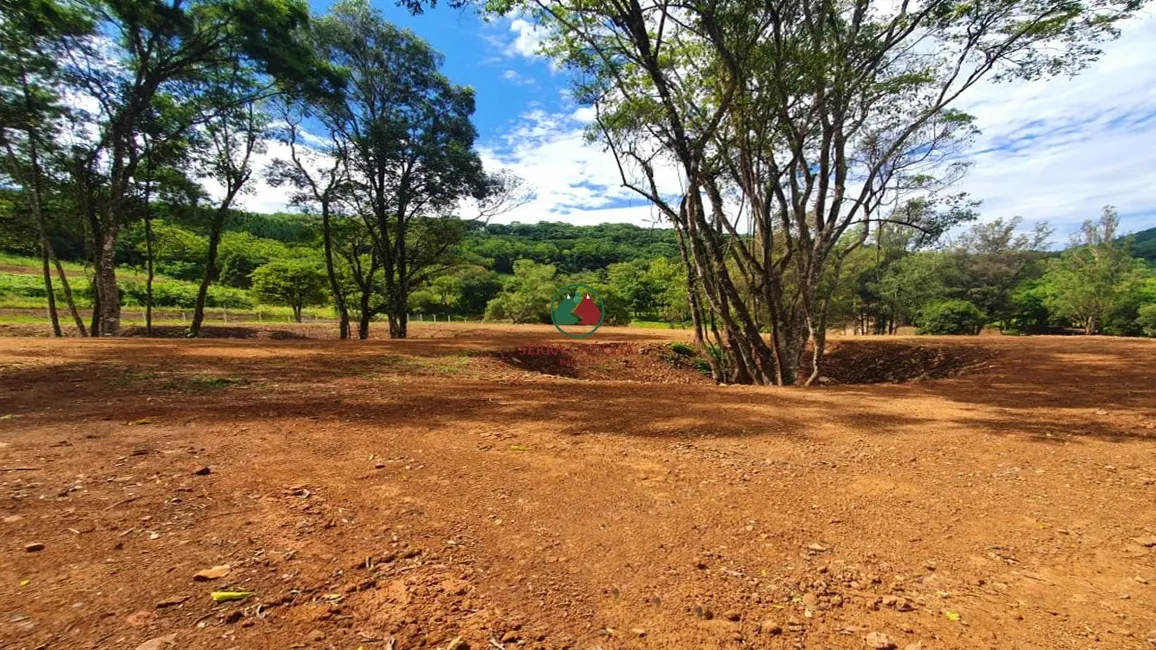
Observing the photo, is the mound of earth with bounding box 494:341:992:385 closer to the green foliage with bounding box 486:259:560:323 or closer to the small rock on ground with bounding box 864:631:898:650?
the small rock on ground with bounding box 864:631:898:650

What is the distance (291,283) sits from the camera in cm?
3158

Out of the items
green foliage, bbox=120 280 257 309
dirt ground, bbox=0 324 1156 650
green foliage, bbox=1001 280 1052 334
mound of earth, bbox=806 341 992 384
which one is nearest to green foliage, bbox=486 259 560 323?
green foliage, bbox=120 280 257 309

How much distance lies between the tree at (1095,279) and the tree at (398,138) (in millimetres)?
35140

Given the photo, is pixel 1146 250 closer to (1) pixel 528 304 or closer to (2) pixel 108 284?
(1) pixel 528 304

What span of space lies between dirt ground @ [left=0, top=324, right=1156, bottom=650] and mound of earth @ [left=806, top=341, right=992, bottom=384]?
29.3 feet

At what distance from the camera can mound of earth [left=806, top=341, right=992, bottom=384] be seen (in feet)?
43.0

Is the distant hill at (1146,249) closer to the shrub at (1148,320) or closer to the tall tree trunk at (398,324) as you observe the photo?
the shrub at (1148,320)

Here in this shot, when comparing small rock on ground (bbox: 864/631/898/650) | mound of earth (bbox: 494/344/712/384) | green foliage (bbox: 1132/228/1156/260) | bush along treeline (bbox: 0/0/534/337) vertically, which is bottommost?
mound of earth (bbox: 494/344/712/384)

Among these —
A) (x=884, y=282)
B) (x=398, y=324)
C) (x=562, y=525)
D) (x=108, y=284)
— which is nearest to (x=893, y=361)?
(x=562, y=525)

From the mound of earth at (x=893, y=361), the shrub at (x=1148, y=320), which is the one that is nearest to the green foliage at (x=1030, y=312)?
the shrub at (x=1148, y=320)

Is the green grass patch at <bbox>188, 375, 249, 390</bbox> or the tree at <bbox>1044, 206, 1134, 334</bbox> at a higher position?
the tree at <bbox>1044, 206, 1134, 334</bbox>

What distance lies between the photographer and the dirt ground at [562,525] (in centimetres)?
176

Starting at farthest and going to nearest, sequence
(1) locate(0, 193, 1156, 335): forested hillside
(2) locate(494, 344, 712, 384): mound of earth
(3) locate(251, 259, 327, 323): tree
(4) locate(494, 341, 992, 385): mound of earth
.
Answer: (3) locate(251, 259, 327, 323): tree, (1) locate(0, 193, 1156, 335): forested hillside, (2) locate(494, 344, 712, 384): mound of earth, (4) locate(494, 341, 992, 385): mound of earth

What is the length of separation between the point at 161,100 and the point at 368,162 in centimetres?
567
